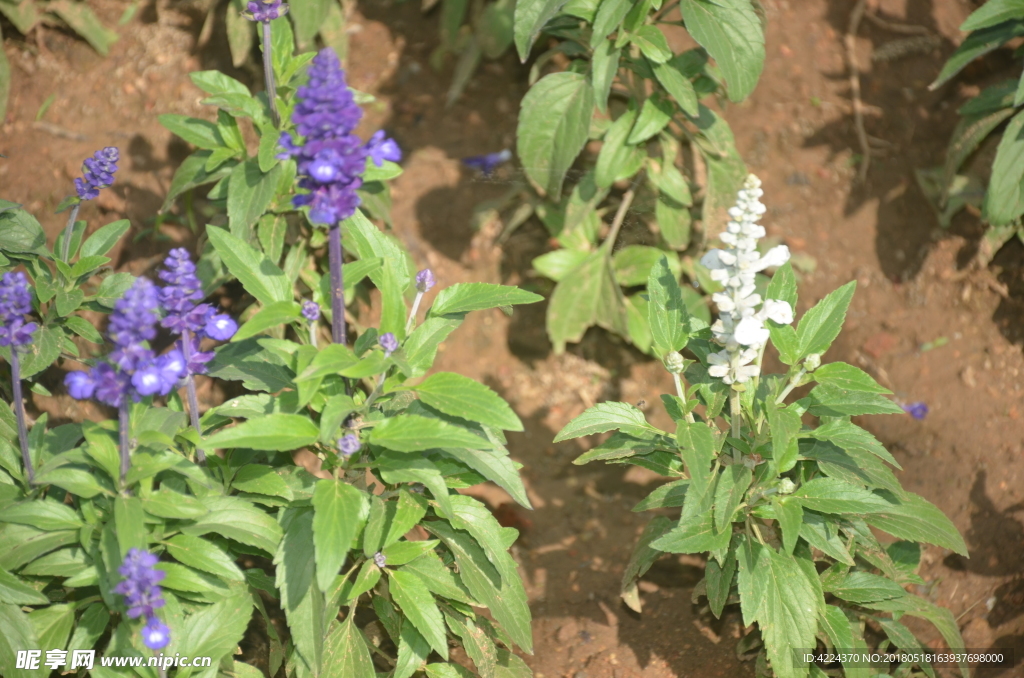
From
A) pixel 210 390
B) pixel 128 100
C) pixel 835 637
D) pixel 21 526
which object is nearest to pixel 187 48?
pixel 128 100

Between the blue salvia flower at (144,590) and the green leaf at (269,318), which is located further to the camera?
the green leaf at (269,318)

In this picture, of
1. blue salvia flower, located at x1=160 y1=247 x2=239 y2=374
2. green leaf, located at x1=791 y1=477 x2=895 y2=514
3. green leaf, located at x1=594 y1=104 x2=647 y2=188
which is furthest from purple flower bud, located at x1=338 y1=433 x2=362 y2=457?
green leaf, located at x1=594 y1=104 x2=647 y2=188

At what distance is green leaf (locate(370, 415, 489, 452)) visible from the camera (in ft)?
8.37

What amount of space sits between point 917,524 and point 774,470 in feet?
2.02

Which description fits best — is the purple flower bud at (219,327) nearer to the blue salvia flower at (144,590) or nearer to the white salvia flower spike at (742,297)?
the blue salvia flower at (144,590)

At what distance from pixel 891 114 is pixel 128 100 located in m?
4.69

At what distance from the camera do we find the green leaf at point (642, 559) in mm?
3330

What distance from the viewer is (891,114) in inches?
206

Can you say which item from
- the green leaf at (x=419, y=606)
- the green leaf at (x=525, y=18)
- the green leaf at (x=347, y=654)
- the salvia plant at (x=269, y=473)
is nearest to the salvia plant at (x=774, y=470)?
the salvia plant at (x=269, y=473)

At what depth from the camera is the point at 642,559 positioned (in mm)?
3350

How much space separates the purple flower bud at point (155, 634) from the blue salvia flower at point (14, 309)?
101cm

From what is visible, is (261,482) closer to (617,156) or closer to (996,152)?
(617,156)

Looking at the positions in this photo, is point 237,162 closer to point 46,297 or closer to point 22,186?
point 46,297

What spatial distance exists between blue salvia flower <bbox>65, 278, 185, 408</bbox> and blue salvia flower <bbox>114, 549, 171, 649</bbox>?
1.42ft
